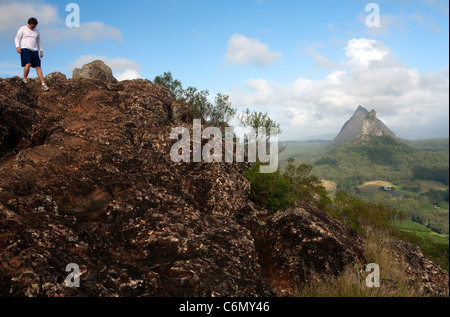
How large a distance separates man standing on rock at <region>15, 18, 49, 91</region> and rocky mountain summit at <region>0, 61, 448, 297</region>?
31.2 inches

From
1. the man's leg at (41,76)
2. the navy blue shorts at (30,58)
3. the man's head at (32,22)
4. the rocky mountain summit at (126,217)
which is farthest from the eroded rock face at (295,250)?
the man's head at (32,22)

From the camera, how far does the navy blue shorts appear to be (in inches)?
497

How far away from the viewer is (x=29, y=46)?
12664mm

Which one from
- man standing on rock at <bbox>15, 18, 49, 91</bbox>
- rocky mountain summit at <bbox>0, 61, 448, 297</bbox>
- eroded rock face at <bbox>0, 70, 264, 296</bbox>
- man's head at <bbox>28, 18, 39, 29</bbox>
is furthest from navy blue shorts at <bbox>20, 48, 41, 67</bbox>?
eroded rock face at <bbox>0, 70, 264, 296</bbox>

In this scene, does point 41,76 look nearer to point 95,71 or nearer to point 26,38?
point 26,38

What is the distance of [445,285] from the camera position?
1089 centimetres

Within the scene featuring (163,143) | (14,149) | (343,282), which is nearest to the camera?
(343,282)

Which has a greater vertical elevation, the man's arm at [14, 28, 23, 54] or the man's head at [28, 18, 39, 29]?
the man's head at [28, 18, 39, 29]

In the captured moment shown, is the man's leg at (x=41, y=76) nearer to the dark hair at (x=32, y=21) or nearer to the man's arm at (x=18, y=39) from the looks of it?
the man's arm at (x=18, y=39)

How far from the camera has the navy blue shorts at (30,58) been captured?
12.6m

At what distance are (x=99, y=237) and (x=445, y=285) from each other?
13364 mm

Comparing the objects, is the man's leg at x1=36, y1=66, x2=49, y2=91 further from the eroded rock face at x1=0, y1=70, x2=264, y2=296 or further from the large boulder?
the large boulder
